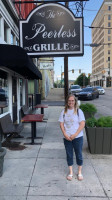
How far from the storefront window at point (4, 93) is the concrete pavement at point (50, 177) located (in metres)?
1.71

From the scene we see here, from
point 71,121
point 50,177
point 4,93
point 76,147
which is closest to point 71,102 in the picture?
point 71,121

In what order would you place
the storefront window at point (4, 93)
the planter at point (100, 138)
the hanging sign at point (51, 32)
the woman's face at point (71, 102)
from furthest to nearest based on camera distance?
the hanging sign at point (51, 32)
the storefront window at point (4, 93)
the planter at point (100, 138)
the woman's face at point (71, 102)

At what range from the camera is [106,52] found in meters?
92.9

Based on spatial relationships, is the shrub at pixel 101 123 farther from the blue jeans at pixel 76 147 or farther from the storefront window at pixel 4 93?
the storefront window at pixel 4 93

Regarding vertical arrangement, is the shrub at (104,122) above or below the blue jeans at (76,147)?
above

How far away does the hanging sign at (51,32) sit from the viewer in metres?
7.25

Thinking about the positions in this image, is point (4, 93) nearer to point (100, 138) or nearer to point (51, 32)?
point (51, 32)

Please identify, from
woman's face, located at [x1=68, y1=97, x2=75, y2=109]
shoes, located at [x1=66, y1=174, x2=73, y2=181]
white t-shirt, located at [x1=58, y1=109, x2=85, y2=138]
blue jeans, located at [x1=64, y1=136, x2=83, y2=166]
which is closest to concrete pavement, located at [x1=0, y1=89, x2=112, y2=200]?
shoes, located at [x1=66, y1=174, x2=73, y2=181]

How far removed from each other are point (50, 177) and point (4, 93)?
12.3ft

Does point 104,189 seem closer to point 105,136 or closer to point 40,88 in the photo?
point 105,136

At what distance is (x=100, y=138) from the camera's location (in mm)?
4945

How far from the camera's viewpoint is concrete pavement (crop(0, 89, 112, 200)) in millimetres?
3156

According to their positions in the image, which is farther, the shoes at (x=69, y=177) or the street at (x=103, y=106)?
the street at (x=103, y=106)

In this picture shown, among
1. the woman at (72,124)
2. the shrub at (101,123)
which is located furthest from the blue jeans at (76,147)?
the shrub at (101,123)
